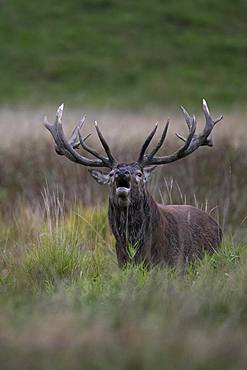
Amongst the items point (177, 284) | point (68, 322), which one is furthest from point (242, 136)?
point (68, 322)

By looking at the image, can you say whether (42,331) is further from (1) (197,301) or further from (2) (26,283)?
Result: (2) (26,283)

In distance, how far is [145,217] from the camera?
9.04m

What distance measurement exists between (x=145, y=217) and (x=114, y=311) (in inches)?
107

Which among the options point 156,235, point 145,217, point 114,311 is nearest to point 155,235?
point 156,235

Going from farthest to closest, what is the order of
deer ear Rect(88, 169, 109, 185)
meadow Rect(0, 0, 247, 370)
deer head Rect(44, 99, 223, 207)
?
deer ear Rect(88, 169, 109, 185)
deer head Rect(44, 99, 223, 207)
meadow Rect(0, 0, 247, 370)

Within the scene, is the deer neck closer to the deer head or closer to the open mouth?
the deer head

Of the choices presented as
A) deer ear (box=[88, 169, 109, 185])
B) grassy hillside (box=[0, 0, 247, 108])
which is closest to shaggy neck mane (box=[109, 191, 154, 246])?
deer ear (box=[88, 169, 109, 185])

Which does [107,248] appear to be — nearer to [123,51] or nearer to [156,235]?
[156,235]

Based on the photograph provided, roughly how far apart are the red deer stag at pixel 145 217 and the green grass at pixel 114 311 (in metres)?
0.24

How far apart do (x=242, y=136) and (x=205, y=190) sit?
10.4ft

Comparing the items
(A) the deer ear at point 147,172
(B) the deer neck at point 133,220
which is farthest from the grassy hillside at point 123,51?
(B) the deer neck at point 133,220

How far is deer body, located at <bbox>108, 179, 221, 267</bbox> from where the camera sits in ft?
29.4

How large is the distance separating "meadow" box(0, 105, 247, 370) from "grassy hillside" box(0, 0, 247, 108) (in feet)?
69.0

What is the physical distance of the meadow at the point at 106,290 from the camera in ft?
17.9
